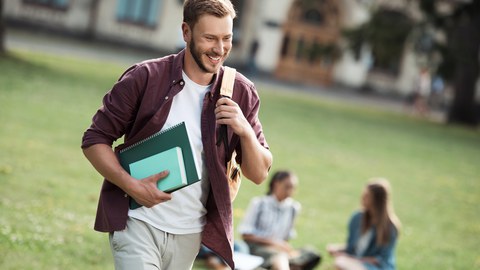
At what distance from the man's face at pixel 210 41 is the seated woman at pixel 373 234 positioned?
4.20 meters

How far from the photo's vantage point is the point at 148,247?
3576 mm

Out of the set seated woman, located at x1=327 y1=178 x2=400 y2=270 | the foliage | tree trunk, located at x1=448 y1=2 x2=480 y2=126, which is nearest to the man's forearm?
seated woman, located at x1=327 y1=178 x2=400 y2=270

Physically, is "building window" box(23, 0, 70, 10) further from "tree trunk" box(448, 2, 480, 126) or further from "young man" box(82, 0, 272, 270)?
"young man" box(82, 0, 272, 270)

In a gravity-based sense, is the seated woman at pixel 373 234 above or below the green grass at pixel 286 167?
above

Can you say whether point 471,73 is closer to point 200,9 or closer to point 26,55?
point 26,55

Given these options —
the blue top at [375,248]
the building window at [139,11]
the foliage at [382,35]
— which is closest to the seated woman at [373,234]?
the blue top at [375,248]

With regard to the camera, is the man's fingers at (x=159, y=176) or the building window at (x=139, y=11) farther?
the building window at (x=139, y=11)

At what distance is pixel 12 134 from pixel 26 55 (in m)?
12.5

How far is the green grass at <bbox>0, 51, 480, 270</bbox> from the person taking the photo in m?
7.86

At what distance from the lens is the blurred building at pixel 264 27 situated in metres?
35.6

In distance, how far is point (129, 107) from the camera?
3.54 m

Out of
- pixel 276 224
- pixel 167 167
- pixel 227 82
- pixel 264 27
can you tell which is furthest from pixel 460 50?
pixel 167 167

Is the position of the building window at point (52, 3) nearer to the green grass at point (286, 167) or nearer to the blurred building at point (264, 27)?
the blurred building at point (264, 27)

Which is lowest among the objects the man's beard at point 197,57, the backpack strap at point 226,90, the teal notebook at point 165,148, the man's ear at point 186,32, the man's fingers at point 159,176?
the man's fingers at point 159,176
